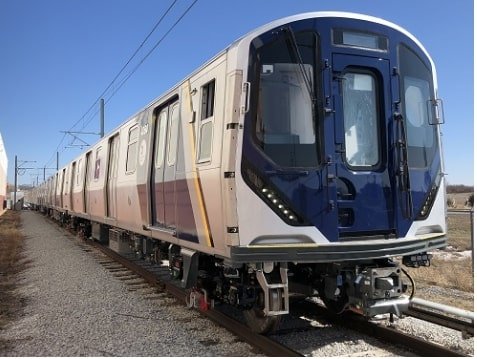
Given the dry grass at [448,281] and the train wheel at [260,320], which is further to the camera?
the dry grass at [448,281]

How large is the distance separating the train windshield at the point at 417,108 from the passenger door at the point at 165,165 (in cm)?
300

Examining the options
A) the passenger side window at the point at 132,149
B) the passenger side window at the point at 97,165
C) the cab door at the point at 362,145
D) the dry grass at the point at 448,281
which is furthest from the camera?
the passenger side window at the point at 97,165

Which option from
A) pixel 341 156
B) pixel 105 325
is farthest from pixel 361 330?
pixel 105 325

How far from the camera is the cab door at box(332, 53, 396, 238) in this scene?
5.41 m

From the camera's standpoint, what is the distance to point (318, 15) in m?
5.42

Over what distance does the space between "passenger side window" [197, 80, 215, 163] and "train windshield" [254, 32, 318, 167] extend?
728 millimetres

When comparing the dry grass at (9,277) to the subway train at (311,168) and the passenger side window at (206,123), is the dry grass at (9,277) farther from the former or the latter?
the passenger side window at (206,123)

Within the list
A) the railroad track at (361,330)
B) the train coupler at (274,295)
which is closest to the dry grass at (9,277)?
the railroad track at (361,330)

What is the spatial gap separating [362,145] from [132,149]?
523 cm

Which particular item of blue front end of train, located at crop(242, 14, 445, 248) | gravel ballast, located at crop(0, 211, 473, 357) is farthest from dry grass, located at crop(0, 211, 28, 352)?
blue front end of train, located at crop(242, 14, 445, 248)

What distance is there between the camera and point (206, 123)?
584 cm

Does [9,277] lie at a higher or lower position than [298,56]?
lower

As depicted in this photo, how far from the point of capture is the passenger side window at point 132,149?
9.26 m

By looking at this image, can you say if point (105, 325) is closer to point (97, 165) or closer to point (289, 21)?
point (289, 21)
